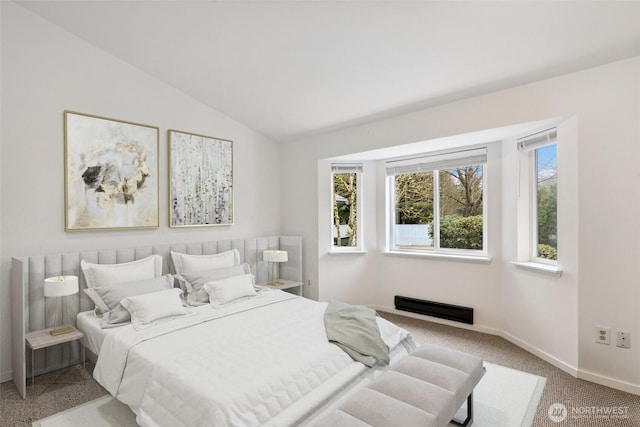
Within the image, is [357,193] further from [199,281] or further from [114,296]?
[114,296]

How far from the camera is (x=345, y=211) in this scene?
4.82m

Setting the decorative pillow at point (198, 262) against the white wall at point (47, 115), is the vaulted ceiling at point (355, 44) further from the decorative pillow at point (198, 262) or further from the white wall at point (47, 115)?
the decorative pillow at point (198, 262)

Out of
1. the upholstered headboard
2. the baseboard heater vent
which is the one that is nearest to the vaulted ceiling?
the upholstered headboard

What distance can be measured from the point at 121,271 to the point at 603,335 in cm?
413

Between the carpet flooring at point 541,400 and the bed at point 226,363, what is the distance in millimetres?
306

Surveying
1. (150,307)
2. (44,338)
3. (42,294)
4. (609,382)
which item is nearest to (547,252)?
(609,382)

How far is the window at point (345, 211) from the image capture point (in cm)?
476

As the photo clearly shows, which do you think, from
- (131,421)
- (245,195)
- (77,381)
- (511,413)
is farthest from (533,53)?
(77,381)

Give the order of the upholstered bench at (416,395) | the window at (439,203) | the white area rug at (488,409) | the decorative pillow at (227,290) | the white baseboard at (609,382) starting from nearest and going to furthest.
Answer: the upholstered bench at (416,395) < the white area rug at (488,409) < the white baseboard at (609,382) < the decorative pillow at (227,290) < the window at (439,203)

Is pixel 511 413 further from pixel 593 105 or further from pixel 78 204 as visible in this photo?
pixel 78 204

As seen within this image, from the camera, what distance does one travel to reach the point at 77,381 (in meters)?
2.72

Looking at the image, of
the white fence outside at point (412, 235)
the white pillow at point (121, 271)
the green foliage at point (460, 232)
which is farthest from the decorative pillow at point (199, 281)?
the green foliage at point (460, 232)

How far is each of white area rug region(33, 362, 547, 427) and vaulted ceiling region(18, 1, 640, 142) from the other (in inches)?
99.9

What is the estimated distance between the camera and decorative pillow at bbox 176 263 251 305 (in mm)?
3203
